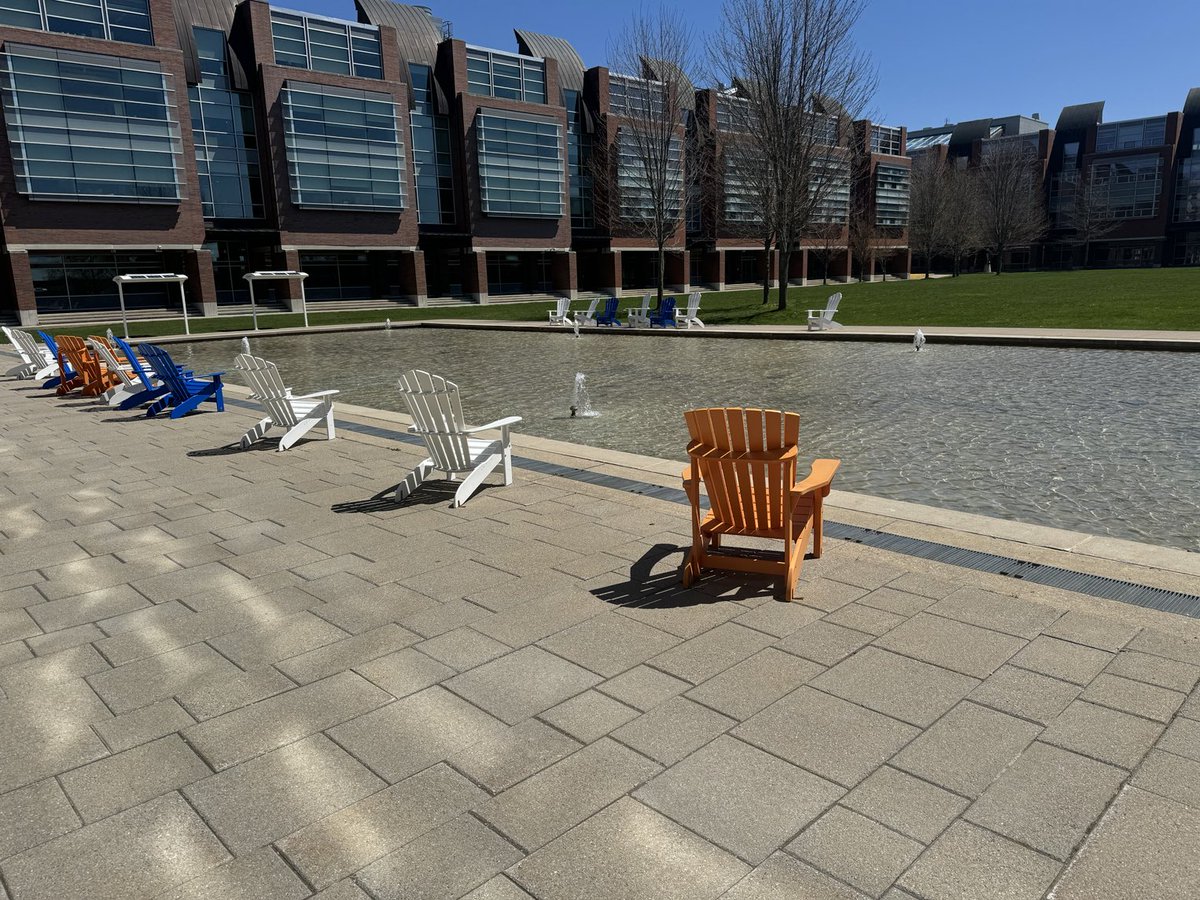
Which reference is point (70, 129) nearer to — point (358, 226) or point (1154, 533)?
point (358, 226)

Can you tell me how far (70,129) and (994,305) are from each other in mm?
41998

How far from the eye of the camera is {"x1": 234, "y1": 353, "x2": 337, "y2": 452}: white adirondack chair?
8852mm

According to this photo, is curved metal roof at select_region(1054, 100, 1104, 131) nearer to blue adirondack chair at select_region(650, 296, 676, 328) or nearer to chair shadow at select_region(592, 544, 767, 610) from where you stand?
blue adirondack chair at select_region(650, 296, 676, 328)

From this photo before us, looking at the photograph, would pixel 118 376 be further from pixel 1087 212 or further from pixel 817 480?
pixel 1087 212

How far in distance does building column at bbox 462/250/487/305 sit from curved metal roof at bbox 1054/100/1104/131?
7743 cm

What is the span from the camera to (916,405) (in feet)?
37.5

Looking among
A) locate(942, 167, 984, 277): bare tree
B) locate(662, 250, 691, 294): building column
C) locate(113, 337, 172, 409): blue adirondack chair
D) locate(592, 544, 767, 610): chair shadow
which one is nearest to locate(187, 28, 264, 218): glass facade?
locate(662, 250, 691, 294): building column

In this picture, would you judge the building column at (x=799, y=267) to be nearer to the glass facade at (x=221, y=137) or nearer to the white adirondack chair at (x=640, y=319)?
the glass facade at (x=221, y=137)

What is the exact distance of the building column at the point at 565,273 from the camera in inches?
2263

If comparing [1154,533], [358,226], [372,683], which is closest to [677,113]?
[358,226]

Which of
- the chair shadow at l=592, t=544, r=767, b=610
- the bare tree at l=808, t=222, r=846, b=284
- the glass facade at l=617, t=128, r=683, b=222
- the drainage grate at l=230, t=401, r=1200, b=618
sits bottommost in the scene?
the chair shadow at l=592, t=544, r=767, b=610

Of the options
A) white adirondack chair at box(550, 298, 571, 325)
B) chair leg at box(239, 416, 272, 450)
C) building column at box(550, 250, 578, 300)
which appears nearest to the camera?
chair leg at box(239, 416, 272, 450)

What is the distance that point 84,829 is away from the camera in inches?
107

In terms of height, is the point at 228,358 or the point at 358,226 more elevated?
the point at 358,226
